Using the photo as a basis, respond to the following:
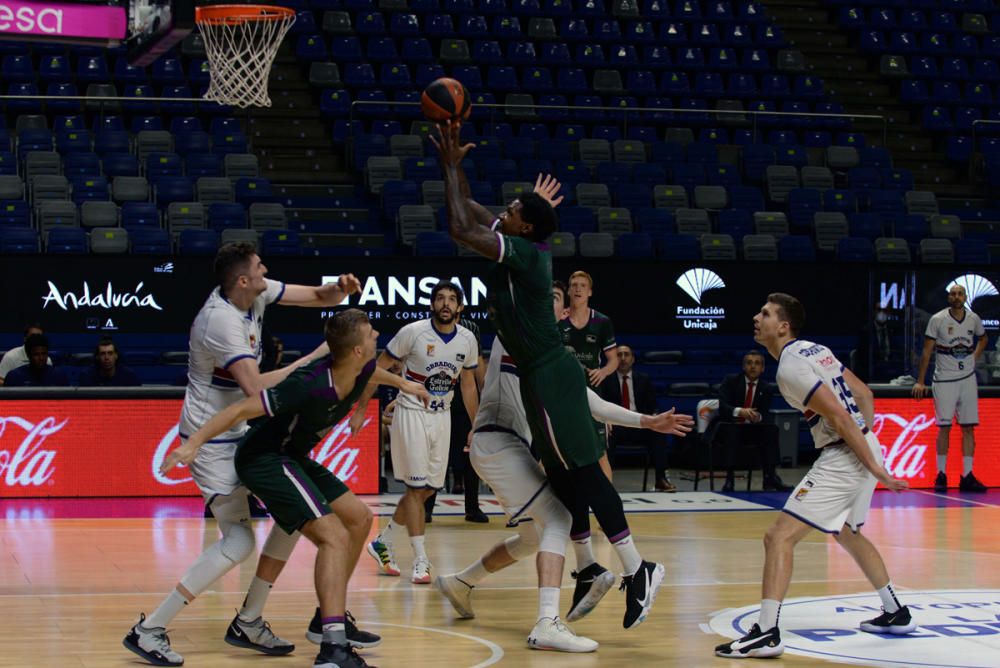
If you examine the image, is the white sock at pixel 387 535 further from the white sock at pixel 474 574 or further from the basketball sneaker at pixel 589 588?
the basketball sneaker at pixel 589 588

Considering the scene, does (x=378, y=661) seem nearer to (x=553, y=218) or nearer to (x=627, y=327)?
(x=553, y=218)

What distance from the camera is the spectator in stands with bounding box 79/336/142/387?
13844 mm

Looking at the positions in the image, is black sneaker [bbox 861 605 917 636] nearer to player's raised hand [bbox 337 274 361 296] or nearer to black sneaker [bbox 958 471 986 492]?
player's raised hand [bbox 337 274 361 296]

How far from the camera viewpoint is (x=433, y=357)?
9.93 meters

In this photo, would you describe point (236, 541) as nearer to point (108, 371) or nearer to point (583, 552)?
point (583, 552)

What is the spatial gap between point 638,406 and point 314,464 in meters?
7.91

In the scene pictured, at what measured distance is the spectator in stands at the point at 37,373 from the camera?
44.9ft

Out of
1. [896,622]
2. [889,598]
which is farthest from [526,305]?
[896,622]

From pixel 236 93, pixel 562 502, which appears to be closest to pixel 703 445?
pixel 236 93

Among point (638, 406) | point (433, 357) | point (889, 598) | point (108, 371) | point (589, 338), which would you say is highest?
point (589, 338)

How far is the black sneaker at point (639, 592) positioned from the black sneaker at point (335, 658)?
4.60 ft

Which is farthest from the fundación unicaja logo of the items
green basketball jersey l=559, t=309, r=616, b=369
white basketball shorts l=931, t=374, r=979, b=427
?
green basketball jersey l=559, t=309, r=616, b=369

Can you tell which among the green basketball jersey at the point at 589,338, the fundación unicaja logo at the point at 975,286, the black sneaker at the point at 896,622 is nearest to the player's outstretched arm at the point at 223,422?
the black sneaker at the point at 896,622

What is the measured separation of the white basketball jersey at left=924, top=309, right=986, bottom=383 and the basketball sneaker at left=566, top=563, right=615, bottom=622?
27.6 feet
